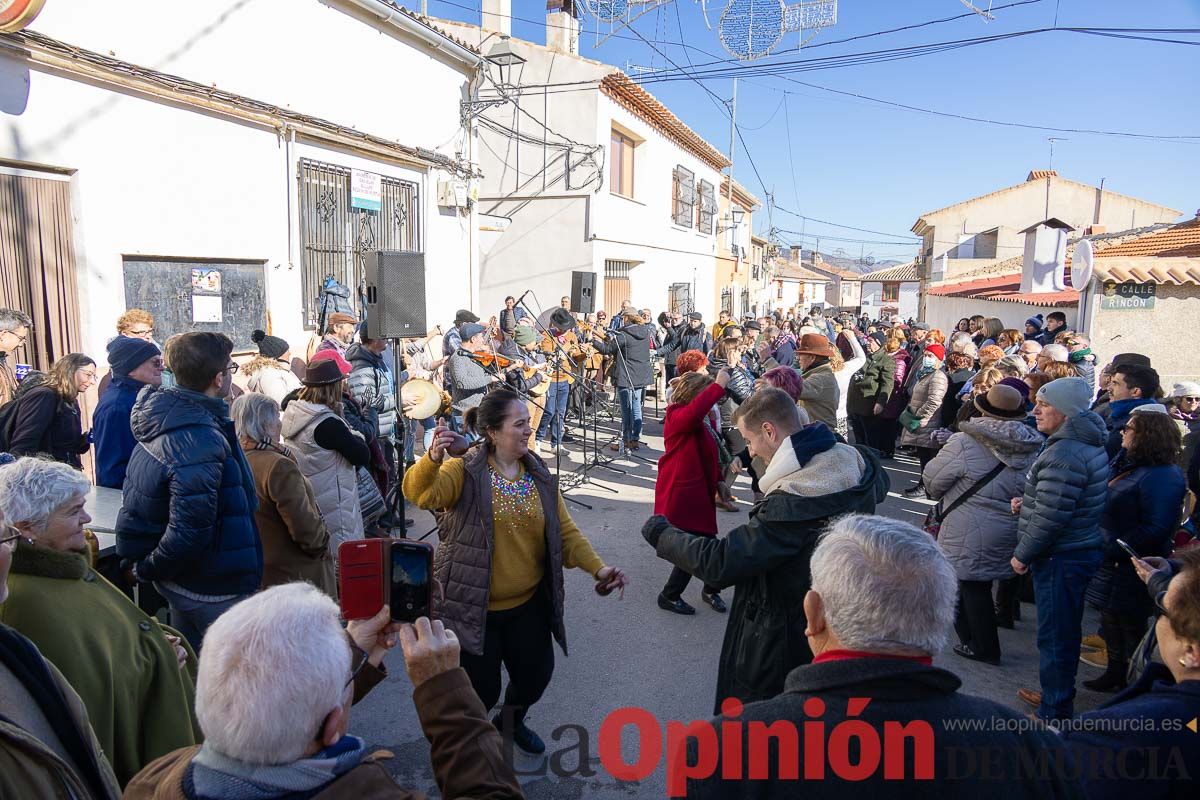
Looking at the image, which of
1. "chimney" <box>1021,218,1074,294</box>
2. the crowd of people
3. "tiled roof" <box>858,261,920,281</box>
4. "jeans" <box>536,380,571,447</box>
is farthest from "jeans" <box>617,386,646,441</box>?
"tiled roof" <box>858,261,920,281</box>

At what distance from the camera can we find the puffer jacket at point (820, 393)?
569 cm

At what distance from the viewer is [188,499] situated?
2709 millimetres

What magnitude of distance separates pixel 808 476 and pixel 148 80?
6663 mm

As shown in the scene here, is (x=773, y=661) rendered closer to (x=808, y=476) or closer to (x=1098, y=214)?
(x=808, y=476)

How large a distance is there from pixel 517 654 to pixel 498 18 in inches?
531

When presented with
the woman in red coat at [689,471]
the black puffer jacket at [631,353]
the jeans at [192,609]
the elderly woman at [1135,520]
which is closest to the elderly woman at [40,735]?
the jeans at [192,609]

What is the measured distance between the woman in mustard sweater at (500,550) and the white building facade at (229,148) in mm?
4703

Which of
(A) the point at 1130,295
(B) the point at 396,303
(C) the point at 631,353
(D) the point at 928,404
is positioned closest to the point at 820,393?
(D) the point at 928,404

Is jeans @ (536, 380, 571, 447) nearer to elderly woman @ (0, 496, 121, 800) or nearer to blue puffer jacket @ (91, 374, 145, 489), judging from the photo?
blue puffer jacket @ (91, 374, 145, 489)

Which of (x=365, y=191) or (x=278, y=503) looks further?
(x=365, y=191)

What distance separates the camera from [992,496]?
4.03m

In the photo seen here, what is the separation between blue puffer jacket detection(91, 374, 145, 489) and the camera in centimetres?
367

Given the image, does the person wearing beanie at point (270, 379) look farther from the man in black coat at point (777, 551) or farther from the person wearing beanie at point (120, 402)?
the man in black coat at point (777, 551)

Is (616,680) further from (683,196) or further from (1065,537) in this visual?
(683,196)
